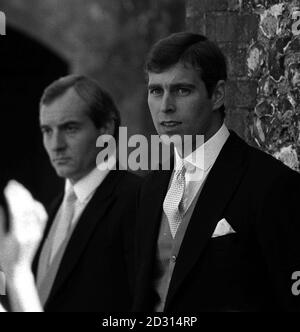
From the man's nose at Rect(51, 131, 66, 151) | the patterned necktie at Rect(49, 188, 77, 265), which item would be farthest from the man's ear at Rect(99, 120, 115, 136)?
the patterned necktie at Rect(49, 188, 77, 265)

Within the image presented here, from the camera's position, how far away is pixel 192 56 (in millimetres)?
2879

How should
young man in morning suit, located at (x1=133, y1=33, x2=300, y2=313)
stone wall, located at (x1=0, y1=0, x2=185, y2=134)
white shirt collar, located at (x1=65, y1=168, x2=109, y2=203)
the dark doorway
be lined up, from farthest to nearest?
stone wall, located at (x1=0, y1=0, x2=185, y2=134)
the dark doorway
white shirt collar, located at (x1=65, y1=168, x2=109, y2=203)
young man in morning suit, located at (x1=133, y1=33, x2=300, y2=313)

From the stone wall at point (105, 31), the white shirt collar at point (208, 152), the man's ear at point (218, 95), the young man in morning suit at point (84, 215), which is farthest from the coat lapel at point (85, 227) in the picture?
the stone wall at point (105, 31)

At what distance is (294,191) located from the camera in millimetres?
2707

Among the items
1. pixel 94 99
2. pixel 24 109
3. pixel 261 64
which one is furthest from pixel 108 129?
pixel 24 109

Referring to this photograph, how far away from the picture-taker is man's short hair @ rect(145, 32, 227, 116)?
2883 mm

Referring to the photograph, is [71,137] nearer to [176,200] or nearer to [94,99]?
[94,99]

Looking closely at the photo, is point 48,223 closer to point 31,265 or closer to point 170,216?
point 31,265

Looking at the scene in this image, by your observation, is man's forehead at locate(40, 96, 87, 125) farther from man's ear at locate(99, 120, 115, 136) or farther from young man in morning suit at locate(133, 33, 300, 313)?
young man in morning suit at locate(133, 33, 300, 313)

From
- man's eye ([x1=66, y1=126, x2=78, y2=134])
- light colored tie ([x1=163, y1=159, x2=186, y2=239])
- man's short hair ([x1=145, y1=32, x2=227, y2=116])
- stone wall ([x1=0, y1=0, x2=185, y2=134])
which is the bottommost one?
light colored tie ([x1=163, y1=159, x2=186, y2=239])

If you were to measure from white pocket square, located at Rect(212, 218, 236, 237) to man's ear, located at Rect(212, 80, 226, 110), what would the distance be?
1.22 ft
